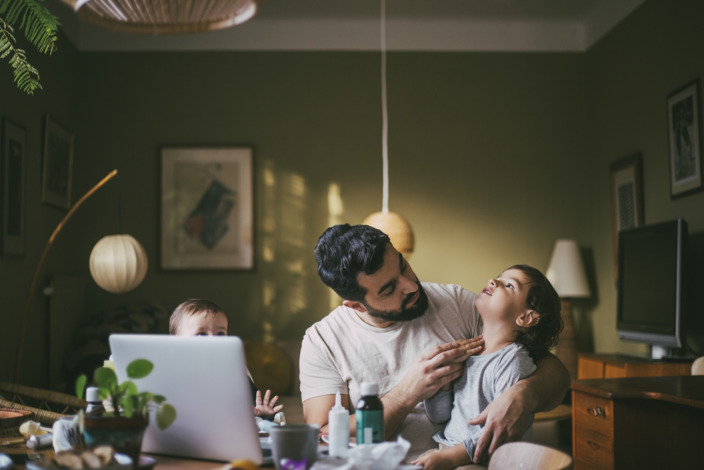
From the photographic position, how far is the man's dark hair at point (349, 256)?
1853 millimetres

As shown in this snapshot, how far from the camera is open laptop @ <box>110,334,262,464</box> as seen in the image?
136 cm

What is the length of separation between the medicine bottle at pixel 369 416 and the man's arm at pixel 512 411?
37 centimetres

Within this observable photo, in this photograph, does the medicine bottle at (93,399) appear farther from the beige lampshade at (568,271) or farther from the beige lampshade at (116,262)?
the beige lampshade at (568,271)

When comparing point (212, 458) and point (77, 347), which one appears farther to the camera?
point (77, 347)

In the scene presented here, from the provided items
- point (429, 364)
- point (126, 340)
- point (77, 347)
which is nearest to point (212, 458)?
point (126, 340)

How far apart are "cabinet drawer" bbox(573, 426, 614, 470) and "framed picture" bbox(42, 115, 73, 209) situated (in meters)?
3.21

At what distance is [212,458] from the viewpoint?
147cm

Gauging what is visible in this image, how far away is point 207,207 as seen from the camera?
5090mm

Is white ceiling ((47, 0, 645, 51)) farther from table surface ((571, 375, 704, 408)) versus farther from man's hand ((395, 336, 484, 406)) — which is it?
man's hand ((395, 336, 484, 406))

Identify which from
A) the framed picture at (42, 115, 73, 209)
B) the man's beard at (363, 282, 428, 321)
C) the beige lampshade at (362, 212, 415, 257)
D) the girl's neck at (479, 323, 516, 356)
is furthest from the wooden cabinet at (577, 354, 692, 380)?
the framed picture at (42, 115, 73, 209)

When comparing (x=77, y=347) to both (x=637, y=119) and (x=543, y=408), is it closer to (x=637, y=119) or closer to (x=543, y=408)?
(x=543, y=408)

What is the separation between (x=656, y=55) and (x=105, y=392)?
388cm

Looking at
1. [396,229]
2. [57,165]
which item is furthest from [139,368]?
[57,165]

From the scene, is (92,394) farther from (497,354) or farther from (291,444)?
(497,354)
